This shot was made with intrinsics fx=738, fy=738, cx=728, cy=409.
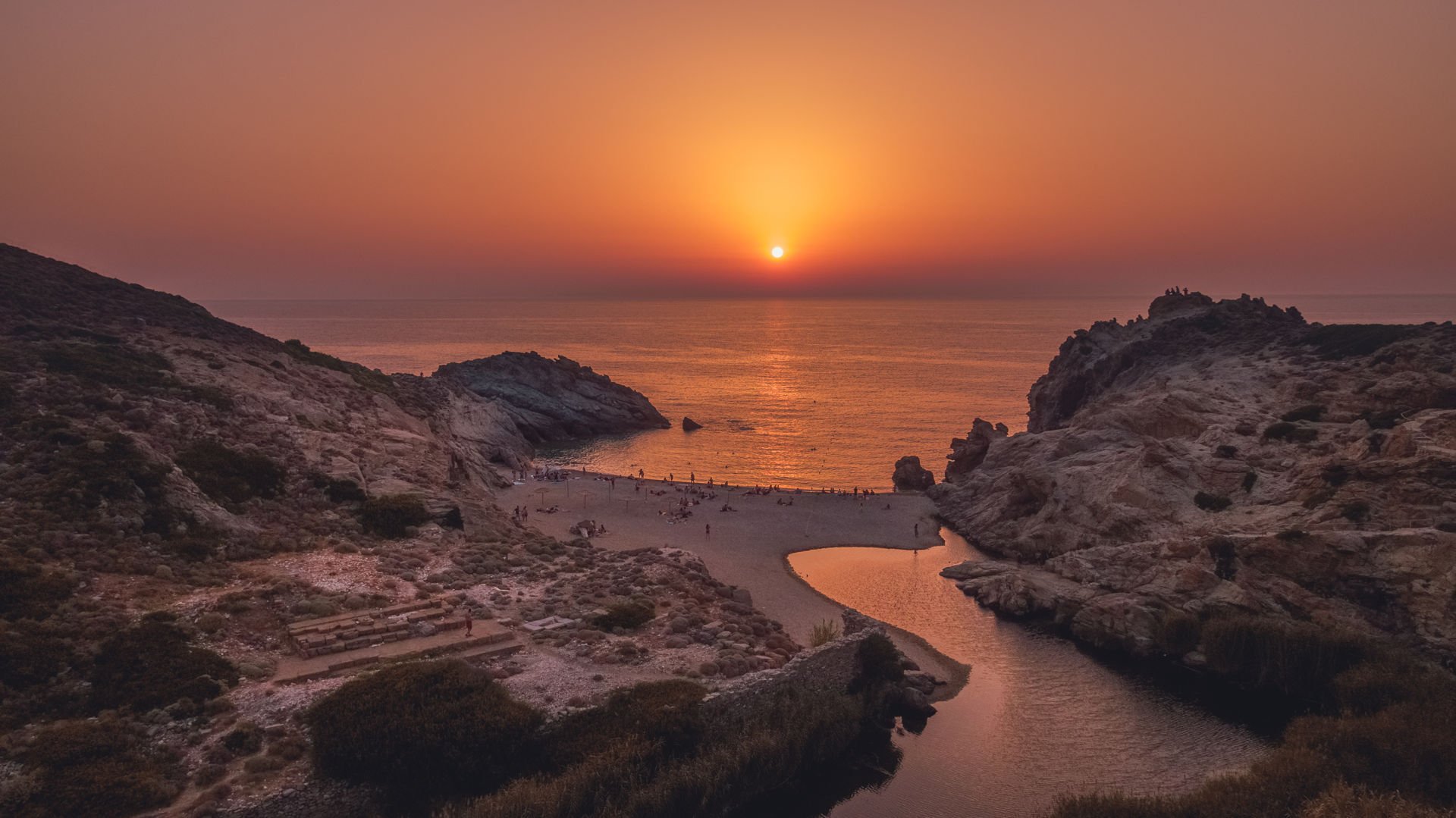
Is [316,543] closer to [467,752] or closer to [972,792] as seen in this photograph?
[467,752]

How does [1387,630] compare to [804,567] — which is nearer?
[1387,630]

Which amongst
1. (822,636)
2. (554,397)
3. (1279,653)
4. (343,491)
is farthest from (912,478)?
(554,397)

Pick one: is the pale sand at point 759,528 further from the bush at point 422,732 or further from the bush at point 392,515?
the bush at point 422,732

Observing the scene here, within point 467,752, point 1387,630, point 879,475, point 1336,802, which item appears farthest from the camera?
point 879,475

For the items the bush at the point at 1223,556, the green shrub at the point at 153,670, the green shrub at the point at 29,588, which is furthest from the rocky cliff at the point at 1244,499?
the green shrub at the point at 29,588

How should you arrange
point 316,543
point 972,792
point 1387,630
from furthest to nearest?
point 316,543, point 1387,630, point 972,792

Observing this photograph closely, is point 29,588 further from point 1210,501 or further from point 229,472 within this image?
point 1210,501

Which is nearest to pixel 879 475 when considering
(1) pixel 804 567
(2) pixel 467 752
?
(1) pixel 804 567
